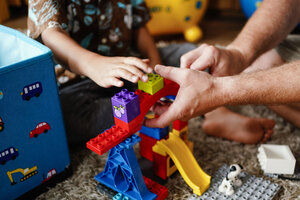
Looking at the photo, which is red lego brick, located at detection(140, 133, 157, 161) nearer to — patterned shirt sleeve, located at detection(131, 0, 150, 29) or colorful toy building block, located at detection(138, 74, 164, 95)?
colorful toy building block, located at detection(138, 74, 164, 95)

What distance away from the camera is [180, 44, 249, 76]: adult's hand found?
2.93 feet

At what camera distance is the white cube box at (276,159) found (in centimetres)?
92

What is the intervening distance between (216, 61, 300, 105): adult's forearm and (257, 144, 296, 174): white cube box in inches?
8.5

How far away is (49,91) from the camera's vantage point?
81 cm

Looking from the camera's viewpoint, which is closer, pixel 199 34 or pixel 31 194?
pixel 31 194

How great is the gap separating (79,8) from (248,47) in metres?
0.56

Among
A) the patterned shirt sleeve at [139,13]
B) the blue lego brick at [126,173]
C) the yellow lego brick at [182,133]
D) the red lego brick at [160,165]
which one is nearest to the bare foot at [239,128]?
the yellow lego brick at [182,133]

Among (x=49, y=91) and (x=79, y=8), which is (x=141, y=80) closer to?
(x=49, y=91)

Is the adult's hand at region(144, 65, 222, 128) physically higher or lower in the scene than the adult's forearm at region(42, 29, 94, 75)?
lower

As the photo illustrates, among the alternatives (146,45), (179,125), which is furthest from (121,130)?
(146,45)

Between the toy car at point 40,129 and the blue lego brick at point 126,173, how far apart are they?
7.3 inches

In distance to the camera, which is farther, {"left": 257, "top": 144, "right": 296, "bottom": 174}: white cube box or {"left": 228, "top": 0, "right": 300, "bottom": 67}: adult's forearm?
{"left": 228, "top": 0, "right": 300, "bottom": 67}: adult's forearm

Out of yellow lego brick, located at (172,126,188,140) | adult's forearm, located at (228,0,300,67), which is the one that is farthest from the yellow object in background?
yellow lego brick, located at (172,126,188,140)

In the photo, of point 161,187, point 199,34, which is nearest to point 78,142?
point 161,187
